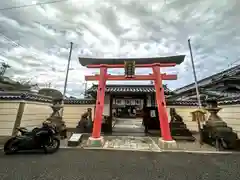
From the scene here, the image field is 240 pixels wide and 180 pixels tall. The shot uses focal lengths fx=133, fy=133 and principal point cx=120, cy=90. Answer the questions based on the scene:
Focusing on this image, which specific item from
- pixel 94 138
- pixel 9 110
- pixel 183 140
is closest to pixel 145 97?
pixel 183 140

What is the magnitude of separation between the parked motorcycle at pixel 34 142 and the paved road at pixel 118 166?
315mm

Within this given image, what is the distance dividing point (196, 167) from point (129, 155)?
2006mm

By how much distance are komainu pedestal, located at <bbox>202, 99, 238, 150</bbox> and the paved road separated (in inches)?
33.2

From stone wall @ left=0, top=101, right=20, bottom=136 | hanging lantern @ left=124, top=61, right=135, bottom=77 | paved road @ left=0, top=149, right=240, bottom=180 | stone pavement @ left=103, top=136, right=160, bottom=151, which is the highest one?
hanging lantern @ left=124, top=61, right=135, bottom=77

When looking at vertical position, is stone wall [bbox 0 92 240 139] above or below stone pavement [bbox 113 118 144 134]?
above

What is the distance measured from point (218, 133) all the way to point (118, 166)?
4.52 meters

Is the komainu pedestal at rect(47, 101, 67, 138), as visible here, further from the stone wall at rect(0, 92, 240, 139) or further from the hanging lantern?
the hanging lantern

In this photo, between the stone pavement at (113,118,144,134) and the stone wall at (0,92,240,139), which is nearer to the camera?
the stone wall at (0,92,240,139)

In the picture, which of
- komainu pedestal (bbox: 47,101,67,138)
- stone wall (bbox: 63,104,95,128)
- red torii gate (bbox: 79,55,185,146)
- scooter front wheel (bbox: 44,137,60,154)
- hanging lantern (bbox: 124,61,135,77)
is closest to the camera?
scooter front wheel (bbox: 44,137,60,154)

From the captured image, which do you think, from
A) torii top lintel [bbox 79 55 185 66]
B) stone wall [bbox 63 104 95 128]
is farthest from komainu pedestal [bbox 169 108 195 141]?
stone wall [bbox 63 104 95 128]

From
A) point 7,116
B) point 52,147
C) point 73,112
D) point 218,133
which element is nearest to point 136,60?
point 218,133

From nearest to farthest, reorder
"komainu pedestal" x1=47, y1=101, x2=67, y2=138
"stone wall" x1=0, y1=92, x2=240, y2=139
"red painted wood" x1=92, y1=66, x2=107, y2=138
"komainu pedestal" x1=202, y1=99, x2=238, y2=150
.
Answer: "komainu pedestal" x1=202, y1=99, x2=238, y2=150 < "red painted wood" x1=92, y1=66, x2=107, y2=138 < "stone wall" x1=0, y1=92, x2=240, y2=139 < "komainu pedestal" x1=47, y1=101, x2=67, y2=138

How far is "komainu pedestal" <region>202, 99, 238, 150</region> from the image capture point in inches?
210

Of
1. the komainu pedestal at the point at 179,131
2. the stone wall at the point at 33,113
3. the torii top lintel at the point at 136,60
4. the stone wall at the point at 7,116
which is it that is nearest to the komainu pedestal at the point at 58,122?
the stone wall at the point at 33,113
